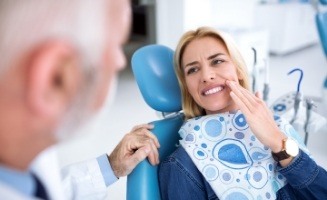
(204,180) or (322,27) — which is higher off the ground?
(322,27)

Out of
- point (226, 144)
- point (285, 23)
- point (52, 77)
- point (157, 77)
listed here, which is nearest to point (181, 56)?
point (157, 77)

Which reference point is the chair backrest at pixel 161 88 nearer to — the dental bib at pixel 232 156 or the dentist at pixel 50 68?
the dental bib at pixel 232 156

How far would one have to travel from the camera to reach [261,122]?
0.83 m

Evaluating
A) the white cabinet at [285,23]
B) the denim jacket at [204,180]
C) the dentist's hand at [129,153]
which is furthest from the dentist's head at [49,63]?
the white cabinet at [285,23]

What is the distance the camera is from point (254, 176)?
917 mm

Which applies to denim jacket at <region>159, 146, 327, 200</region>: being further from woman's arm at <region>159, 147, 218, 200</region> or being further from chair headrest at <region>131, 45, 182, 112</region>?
chair headrest at <region>131, 45, 182, 112</region>

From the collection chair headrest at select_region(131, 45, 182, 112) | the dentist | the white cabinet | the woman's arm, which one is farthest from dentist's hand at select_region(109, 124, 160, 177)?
the white cabinet

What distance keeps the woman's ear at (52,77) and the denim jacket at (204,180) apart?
0.65m

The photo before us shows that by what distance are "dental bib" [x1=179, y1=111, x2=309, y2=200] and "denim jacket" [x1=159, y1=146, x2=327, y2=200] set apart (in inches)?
1.1

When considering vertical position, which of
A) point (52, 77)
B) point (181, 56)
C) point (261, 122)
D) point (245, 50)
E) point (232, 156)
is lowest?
point (245, 50)

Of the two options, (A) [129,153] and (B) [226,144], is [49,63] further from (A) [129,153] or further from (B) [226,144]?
(B) [226,144]

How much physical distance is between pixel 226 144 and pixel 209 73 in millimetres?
245

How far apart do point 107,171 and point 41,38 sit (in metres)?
0.60

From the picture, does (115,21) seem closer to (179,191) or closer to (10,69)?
(10,69)
